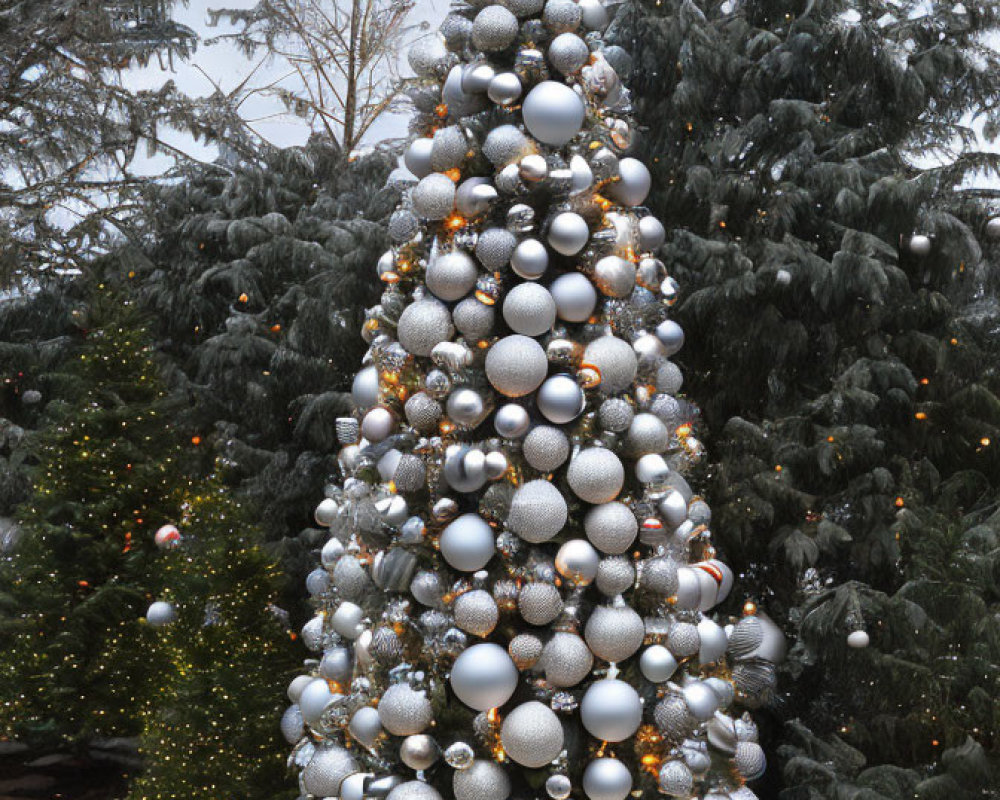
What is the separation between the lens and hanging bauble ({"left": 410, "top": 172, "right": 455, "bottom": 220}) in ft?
9.16

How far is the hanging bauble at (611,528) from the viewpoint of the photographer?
2.61 meters

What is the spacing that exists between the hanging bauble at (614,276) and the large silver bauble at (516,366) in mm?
295


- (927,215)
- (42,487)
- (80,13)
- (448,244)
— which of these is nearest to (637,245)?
(448,244)

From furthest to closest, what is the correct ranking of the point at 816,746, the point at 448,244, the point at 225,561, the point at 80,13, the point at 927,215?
the point at 80,13, the point at 927,215, the point at 225,561, the point at 816,746, the point at 448,244

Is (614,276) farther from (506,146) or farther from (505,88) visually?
(505,88)

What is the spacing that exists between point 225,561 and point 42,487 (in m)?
2.33

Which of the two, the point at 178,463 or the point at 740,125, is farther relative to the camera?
the point at 178,463

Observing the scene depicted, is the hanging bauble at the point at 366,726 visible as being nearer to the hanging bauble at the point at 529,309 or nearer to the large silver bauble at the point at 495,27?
the hanging bauble at the point at 529,309

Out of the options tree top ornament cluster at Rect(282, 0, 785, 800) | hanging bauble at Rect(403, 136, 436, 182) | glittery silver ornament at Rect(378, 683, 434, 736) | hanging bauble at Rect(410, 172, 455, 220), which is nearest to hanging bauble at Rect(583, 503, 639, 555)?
tree top ornament cluster at Rect(282, 0, 785, 800)

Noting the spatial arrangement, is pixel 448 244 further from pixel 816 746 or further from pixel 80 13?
pixel 80 13

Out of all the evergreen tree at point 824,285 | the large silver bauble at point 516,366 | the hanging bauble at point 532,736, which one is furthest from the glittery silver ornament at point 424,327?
the evergreen tree at point 824,285

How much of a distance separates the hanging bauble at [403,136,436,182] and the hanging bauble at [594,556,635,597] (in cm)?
132

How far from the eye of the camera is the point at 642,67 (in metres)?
5.29

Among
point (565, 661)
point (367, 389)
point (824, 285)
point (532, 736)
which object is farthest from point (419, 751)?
point (824, 285)
